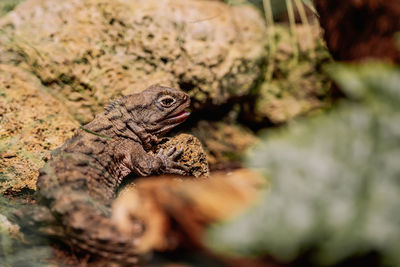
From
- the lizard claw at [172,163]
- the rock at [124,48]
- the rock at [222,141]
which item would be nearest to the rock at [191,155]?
the lizard claw at [172,163]

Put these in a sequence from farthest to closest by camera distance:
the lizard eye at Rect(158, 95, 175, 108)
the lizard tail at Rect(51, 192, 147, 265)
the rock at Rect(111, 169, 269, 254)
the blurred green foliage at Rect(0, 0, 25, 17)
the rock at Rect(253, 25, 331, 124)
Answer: the rock at Rect(253, 25, 331, 124), the blurred green foliage at Rect(0, 0, 25, 17), the lizard eye at Rect(158, 95, 175, 108), the lizard tail at Rect(51, 192, 147, 265), the rock at Rect(111, 169, 269, 254)

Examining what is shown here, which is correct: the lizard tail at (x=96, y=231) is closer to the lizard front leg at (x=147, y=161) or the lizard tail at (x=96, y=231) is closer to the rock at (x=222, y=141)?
the lizard front leg at (x=147, y=161)

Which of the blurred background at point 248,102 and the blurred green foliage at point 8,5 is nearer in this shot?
the blurred background at point 248,102

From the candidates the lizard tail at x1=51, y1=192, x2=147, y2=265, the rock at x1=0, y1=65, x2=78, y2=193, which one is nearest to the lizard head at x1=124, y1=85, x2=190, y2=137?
the rock at x1=0, y1=65, x2=78, y2=193

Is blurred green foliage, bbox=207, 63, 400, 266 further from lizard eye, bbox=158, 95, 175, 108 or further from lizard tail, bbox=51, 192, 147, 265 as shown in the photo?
lizard eye, bbox=158, 95, 175, 108

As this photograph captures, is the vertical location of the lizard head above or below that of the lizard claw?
above

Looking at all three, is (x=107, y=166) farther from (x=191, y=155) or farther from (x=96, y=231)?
(x=96, y=231)

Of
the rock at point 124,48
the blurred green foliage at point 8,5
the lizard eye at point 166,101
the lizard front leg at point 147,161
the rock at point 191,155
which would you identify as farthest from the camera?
the blurred green foliage at point 8,5
